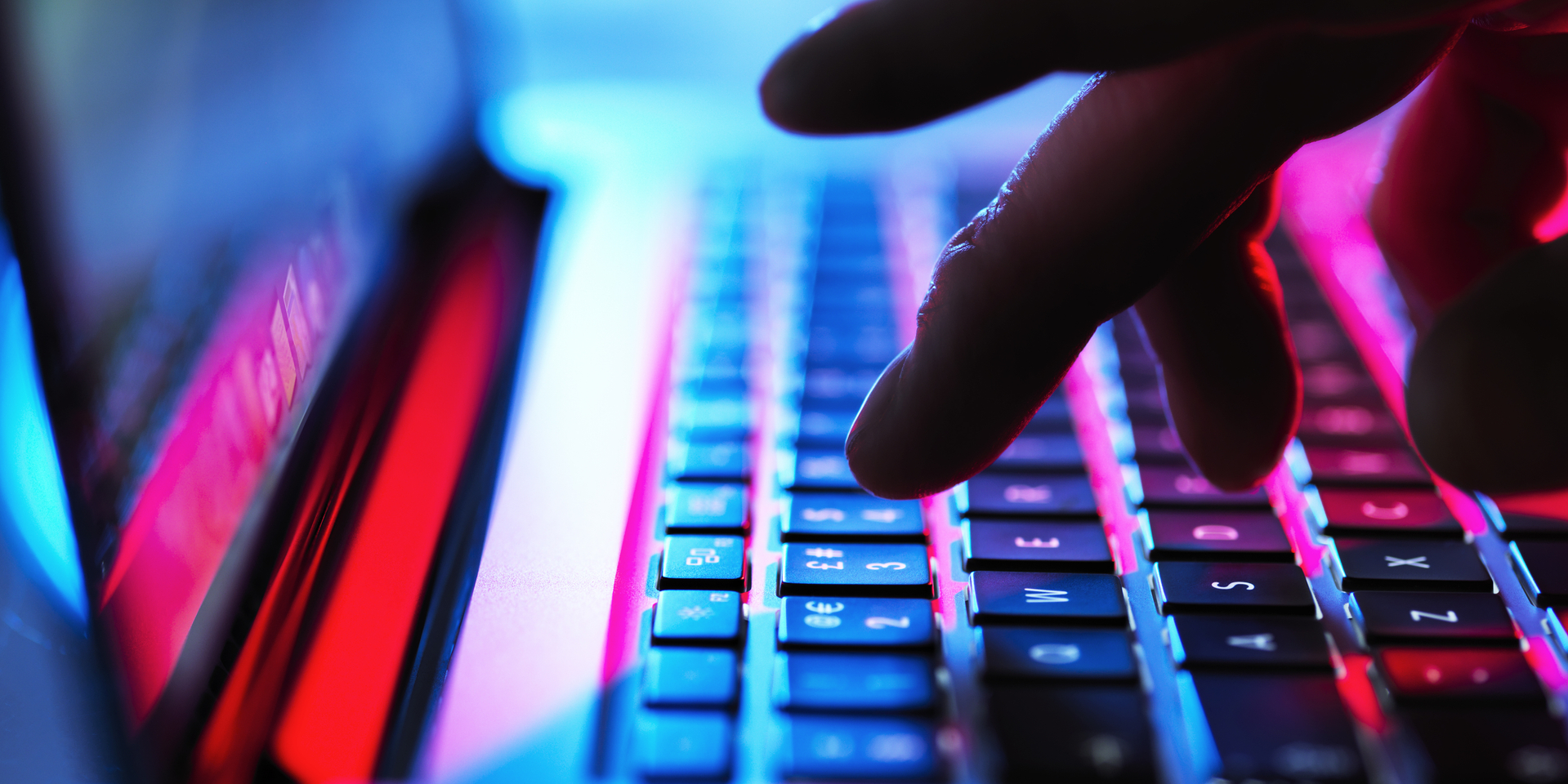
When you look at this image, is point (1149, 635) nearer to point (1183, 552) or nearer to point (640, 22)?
point (1183, 552)

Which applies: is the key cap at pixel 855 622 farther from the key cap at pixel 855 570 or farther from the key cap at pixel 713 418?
the key cap at pixel 713 418

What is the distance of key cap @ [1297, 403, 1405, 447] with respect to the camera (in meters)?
0.41

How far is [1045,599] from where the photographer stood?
1.03 ft

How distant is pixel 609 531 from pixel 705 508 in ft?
0.12

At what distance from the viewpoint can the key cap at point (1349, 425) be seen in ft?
1.34

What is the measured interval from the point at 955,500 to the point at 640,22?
0.72 metres

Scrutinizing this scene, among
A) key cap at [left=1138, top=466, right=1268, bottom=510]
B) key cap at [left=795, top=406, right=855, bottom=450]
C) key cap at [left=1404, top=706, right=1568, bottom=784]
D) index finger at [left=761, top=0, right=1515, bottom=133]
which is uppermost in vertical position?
key cap at [left=795, top=406, right=855, bottom=450]

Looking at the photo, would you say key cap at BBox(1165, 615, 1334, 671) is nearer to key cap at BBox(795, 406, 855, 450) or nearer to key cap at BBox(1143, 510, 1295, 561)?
key cap at BBox(1143, 510, 1295, 561)

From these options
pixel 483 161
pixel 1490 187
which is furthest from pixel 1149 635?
pixel 483 161

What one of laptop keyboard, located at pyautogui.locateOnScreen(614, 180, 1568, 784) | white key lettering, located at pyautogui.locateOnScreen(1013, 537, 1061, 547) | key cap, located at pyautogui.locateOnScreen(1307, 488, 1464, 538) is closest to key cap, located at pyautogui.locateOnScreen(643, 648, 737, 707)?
laptop keyboard, located at pyautogui.locateOnScreen(614, 180, 1568, 784)

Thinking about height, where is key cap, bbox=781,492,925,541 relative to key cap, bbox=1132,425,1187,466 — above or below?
below

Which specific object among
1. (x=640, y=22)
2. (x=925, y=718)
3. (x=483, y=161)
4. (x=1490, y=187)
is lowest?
(x=925, y=718)

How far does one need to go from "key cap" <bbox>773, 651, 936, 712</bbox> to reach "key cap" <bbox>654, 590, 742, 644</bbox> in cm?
2

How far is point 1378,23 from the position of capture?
0.22 m
